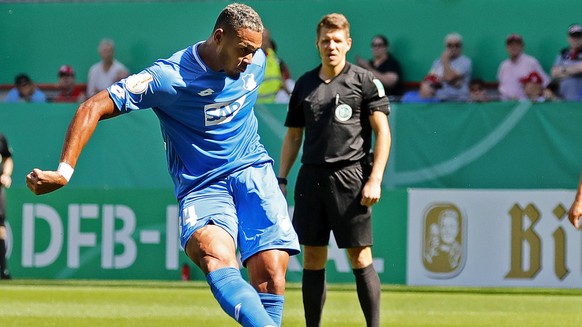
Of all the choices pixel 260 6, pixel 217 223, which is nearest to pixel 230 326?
pixel 217 223

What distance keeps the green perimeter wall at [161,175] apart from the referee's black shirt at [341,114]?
6304 mm

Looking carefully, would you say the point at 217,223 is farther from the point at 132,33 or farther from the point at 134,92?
the point at 132,33

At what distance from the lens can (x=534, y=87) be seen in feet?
55.6

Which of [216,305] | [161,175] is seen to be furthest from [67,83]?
[216,305]

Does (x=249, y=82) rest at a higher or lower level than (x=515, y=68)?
lower

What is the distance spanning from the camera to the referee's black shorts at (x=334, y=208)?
8.62 metres

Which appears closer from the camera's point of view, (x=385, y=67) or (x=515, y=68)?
(x=515, y=68)

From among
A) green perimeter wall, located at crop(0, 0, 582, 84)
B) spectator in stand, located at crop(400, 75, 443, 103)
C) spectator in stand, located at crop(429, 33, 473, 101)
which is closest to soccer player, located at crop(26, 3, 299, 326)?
spectator in stand, located at crop(400, 75, 443, 103)

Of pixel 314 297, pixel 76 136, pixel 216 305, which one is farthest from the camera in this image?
pixel 216 305

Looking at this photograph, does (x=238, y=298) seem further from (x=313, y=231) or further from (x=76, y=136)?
(x=313, y=231)

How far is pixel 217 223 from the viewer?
6867 millimetres

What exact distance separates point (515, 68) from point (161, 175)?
5362 millimetres

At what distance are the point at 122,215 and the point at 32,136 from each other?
5.68 feet

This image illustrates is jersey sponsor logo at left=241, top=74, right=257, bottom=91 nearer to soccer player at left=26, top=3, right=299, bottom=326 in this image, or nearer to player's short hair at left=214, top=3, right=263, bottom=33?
soccer player at left=26, top=3, right=299, bottom=326
